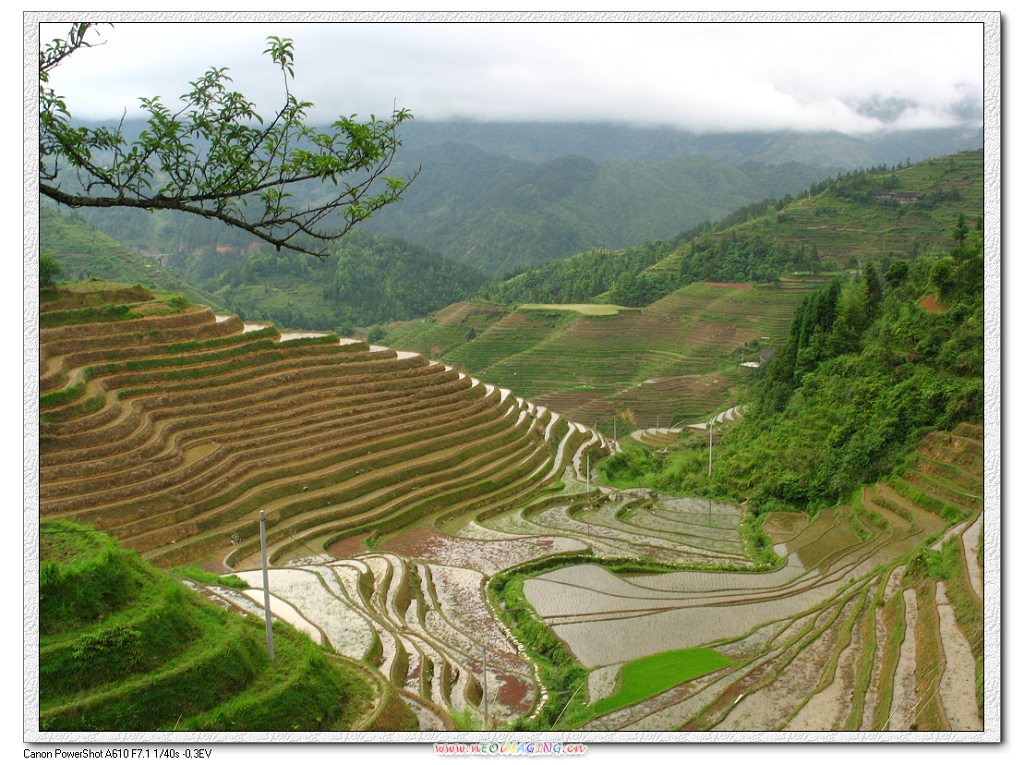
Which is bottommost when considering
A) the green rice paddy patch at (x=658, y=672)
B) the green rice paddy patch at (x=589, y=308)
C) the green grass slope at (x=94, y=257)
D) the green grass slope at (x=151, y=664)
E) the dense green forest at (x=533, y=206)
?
the green rice paddy patch at (x=658, y=672)

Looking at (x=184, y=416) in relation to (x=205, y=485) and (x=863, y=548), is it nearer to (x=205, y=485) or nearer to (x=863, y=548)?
(x=205, y=485)

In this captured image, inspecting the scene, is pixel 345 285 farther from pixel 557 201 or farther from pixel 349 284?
pixel 557 201

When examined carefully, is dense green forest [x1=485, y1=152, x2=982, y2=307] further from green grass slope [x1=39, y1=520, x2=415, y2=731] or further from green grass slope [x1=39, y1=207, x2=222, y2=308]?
green grass slope [x1=39, y1=520, x2=415, y2=731]

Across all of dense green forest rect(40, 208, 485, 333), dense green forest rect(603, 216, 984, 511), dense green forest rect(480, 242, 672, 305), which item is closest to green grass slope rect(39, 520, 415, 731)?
dense green forest rect(603, 216, 984, 511)

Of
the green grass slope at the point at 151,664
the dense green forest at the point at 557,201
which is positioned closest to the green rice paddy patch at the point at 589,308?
the green grass slope at the point at 151,664

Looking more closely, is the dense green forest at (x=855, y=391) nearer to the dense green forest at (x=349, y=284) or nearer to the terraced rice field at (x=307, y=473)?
the terraced rice field at (x=307, y=473)

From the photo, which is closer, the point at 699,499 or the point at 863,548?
the point at 863,548

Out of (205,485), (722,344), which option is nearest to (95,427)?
(205,485)

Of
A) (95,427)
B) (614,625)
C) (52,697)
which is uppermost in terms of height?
(95,427)
